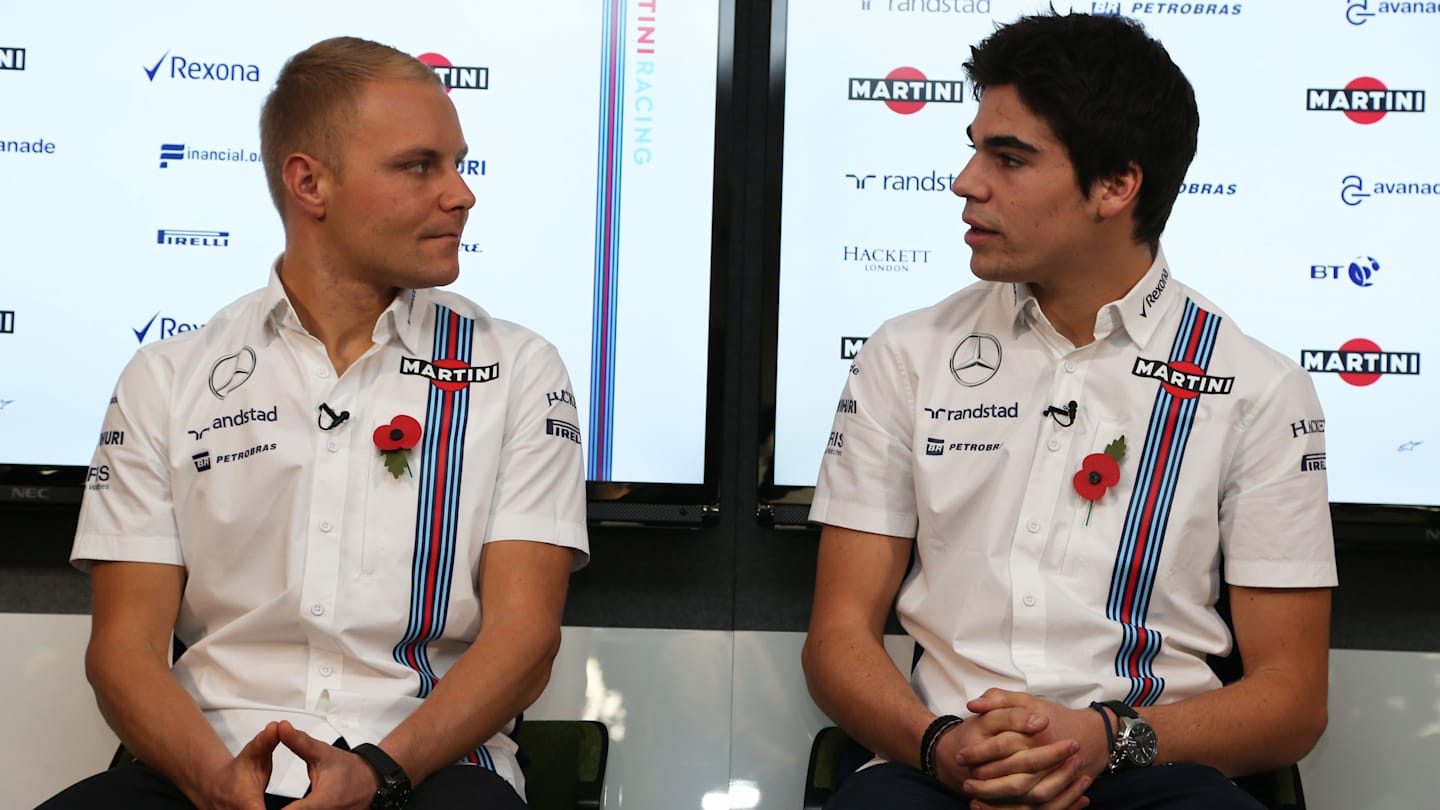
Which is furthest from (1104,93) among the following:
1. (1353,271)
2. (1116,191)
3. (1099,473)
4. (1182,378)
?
(1353,271)

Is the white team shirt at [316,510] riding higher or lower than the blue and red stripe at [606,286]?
lower

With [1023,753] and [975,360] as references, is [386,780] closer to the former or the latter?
[1023,753]

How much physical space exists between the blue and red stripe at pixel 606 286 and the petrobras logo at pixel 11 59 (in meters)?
1.19

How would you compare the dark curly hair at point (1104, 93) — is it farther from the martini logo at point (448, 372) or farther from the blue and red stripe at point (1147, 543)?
the martini logo at point (448, 372)

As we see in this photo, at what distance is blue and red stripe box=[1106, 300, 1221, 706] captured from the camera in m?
2.06

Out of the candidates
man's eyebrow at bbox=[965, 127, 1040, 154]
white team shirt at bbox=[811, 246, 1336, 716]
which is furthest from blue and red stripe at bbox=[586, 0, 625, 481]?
man's eyebrow at bbox=[965, 127, 1040, 154]

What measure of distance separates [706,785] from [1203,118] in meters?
1.65

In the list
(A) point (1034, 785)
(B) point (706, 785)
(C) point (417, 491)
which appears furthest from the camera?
(B) point (706, 785)

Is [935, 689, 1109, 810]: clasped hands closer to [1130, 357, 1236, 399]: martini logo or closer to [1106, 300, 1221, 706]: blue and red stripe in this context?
[1106, 300, 1221, 706]: blue and red stripe

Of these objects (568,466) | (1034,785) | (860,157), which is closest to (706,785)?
(568,466)

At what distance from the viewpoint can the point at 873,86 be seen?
9.15 ft

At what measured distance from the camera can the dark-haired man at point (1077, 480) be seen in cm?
204

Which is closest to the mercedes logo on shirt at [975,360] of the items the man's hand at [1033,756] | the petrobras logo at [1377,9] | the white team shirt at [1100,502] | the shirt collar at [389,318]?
the white team shirt at [1100,502]

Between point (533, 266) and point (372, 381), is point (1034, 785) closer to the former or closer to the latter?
point (372, 381)
